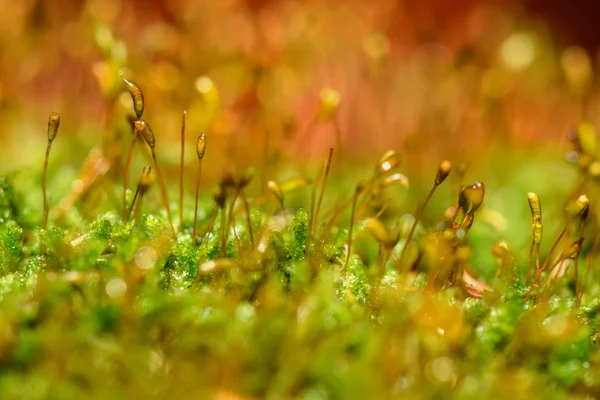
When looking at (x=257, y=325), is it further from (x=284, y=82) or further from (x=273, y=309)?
(x=284, y=82)

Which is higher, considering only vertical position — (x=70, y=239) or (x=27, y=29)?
(x=27, y=29)

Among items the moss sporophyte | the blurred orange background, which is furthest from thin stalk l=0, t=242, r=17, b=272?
the blurred orange background

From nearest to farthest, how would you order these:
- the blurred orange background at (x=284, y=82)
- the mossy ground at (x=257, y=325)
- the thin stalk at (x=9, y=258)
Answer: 1. the mossy ground at (x=257, y=325)
2. the thin stalk at (x=9, y=258)
3. the blurred orange background at (x=284, y=82)

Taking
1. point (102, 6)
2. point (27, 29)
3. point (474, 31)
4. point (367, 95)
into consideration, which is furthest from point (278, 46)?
point (474, 31)

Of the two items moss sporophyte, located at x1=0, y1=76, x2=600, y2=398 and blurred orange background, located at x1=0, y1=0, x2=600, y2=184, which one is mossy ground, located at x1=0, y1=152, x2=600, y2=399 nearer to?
moss sporophyte, located at x1=0, y1=76, x2=600, y2=398

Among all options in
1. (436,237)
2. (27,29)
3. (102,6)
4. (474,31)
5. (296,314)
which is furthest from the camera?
(474,31)

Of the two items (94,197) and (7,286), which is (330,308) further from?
(94,197)

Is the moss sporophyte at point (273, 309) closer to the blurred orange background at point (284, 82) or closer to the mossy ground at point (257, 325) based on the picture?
the mossy ground at point (257, 325)

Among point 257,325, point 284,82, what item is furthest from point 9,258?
point 284,82

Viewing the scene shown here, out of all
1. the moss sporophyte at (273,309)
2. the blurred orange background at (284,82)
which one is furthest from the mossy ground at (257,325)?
the blurred orange background at (284,82)
